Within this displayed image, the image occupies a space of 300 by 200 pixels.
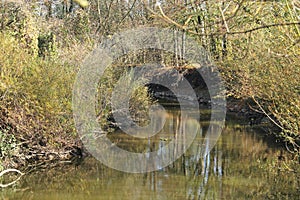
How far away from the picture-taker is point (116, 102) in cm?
1168

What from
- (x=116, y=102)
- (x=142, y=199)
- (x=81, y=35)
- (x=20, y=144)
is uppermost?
(x=81, y=35)

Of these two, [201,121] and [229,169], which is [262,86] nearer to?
[229,169]

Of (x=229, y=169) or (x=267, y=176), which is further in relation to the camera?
(x=229, y=169)

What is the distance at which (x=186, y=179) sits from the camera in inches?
310

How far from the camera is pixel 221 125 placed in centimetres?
1378

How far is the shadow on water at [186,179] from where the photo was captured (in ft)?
23.1

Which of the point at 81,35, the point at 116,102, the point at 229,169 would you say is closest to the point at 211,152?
the point at 229,169

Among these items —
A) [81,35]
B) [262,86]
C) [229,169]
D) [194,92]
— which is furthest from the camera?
[194,92]

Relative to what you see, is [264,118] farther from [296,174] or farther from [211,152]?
[296,174]

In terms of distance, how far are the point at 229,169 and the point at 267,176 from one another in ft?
2.68

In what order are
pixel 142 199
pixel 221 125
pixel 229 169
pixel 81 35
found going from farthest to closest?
pixel 81 35
pixel 221 125
pixel 229 169
pixel 142 199

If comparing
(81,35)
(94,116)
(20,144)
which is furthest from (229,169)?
(81,35)

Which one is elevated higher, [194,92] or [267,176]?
[194,92]

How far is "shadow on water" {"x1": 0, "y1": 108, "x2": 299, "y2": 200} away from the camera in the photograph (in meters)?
7.05
